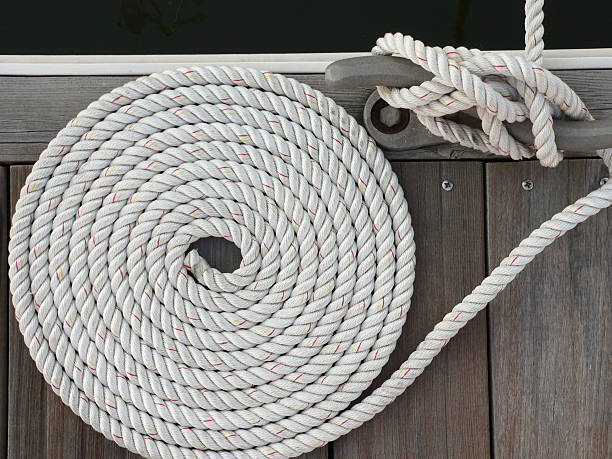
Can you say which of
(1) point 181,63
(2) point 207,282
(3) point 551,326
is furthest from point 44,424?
(3) point 551,326

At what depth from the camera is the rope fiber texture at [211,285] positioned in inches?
39.6

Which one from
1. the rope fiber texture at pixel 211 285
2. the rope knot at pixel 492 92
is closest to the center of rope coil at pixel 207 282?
the rope fiber texture at pixel 211 285

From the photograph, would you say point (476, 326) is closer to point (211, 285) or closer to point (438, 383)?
point (438, 383)

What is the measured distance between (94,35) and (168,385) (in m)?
1.05

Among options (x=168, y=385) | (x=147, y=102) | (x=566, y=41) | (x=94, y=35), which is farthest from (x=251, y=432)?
(x=566, y=41)

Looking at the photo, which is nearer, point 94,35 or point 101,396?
point 101,396

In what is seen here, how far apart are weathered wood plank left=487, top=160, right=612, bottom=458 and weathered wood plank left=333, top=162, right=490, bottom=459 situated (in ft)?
0.10

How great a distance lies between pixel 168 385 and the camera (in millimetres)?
1009

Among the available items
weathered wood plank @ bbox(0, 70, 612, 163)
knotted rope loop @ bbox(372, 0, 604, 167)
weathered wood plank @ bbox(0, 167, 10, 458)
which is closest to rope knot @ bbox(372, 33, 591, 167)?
knotted rope loop @ bbox(372, 0, 604, 167)

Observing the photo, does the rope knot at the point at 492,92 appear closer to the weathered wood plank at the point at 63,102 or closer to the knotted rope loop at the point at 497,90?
the knotted rope loop at the point at 497,90

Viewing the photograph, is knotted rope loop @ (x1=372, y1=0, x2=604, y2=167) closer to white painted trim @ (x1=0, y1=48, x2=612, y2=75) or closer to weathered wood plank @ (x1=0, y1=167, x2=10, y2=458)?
white painted trim @ (x1=0, y1=48, x2=612, y2=75)

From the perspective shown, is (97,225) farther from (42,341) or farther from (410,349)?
(410,349)

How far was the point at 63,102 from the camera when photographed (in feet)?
3.55

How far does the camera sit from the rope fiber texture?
1007 millimetres
